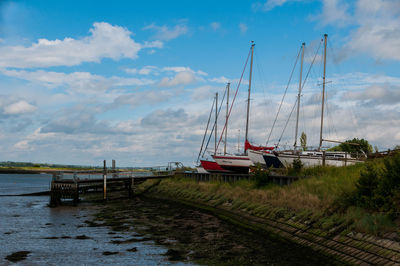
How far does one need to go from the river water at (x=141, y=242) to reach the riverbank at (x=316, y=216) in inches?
38.2

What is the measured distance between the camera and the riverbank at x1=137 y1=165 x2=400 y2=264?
15.7 m

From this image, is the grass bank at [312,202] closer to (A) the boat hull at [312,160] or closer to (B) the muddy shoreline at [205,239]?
(B) the muddy shoreline at [205,239]

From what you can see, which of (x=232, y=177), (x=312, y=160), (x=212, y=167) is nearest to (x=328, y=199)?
(x=232, y=177)

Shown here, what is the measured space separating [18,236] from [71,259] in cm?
850

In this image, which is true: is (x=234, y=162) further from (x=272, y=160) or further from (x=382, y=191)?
(x=382, y=191)

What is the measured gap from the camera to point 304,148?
48.3m

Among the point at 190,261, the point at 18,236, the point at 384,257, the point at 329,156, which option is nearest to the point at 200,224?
the point at 190,261

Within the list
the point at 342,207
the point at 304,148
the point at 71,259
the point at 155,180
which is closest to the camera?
the point at 71,259

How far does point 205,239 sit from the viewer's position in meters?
22.2

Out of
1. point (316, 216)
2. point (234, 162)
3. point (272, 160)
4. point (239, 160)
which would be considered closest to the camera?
point (316, 216)

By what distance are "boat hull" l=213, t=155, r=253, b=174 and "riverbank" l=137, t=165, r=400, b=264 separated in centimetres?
1354

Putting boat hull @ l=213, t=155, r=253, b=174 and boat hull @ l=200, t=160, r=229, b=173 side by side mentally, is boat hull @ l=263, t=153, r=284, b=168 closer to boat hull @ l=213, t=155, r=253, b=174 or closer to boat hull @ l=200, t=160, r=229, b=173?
boat hull @ l=213, t=155, r=253, b=174

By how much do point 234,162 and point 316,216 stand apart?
32225mm

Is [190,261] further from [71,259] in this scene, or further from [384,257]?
[384,257]
